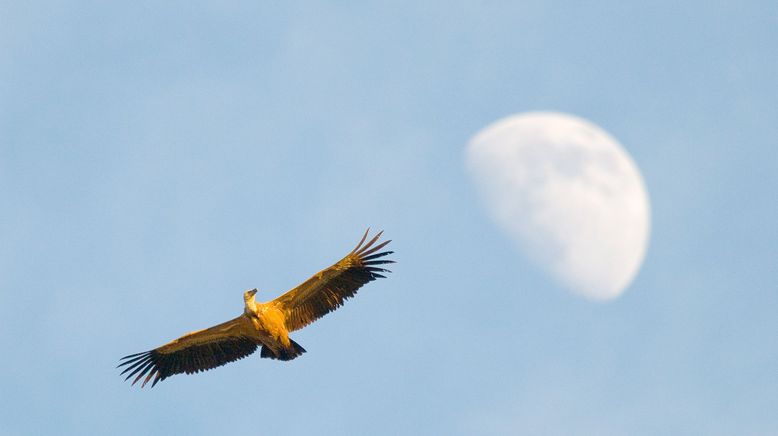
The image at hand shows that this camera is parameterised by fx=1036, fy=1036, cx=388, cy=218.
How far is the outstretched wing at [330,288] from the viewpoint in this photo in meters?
25.0

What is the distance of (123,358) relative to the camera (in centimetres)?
2731

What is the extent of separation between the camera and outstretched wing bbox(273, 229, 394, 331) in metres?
25.0

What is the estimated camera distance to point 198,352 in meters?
27.1

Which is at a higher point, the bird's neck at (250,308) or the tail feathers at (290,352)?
the bird's neck at (250,308)

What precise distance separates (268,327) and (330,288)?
1808 mm

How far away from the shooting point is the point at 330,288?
2558 centimetres

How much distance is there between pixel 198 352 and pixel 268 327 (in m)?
2.63

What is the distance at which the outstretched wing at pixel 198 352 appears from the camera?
26.5 meters

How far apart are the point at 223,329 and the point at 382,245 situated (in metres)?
4.88

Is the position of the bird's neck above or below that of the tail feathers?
above

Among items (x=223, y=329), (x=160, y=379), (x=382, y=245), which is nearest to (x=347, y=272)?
(x=382, y=245)

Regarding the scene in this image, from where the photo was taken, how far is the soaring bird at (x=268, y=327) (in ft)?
82.6

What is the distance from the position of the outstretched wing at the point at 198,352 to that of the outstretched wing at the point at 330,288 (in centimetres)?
126

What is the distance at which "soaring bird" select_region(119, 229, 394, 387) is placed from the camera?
25.2 metres
